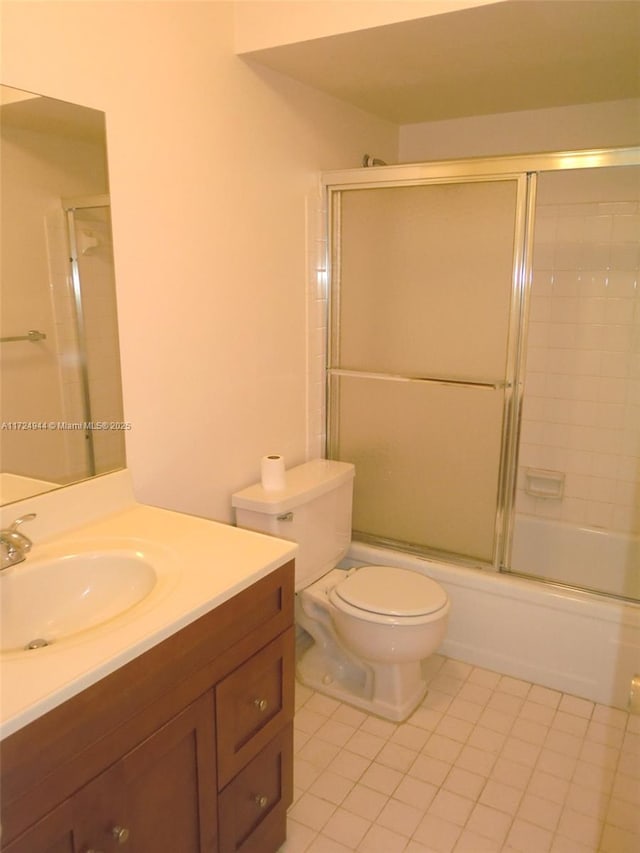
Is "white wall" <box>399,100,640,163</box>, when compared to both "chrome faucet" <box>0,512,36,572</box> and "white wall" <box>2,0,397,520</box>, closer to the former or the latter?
"white wall" <box>2,0,397,520</box>

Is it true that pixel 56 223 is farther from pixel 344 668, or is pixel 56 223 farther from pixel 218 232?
pixel 344 668

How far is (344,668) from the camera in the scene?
2.40m

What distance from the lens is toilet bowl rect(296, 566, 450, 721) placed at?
2.07 meters

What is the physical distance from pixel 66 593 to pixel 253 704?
48 centimetres

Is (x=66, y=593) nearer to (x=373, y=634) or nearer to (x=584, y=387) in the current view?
(x=373, y=634)

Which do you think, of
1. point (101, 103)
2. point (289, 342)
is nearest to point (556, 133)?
point (289, 342)

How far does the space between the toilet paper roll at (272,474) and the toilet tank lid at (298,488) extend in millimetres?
18

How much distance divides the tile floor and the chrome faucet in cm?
107

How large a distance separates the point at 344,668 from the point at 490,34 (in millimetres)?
2183

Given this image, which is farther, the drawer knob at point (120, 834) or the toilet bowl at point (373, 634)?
the toilet bowl at point (373, 634)

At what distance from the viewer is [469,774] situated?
6.41 ft

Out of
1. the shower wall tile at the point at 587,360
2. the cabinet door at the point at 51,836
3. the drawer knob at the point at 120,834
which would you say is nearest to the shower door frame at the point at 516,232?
the shower wall tile at the point at 587,360

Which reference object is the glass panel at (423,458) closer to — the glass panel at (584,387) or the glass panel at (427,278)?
the glass panel at (427,278)

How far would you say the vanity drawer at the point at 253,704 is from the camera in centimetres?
133
